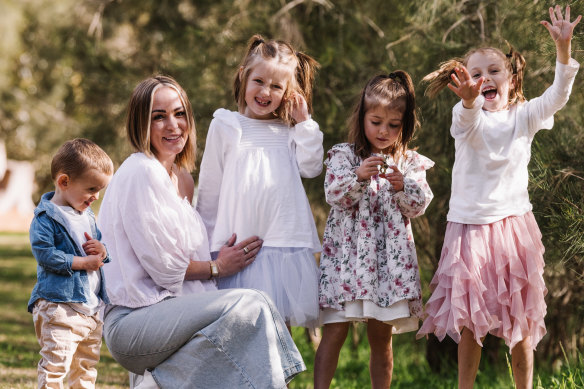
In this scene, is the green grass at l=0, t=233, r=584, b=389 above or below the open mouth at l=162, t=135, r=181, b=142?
below

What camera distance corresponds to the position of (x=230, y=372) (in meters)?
2.83

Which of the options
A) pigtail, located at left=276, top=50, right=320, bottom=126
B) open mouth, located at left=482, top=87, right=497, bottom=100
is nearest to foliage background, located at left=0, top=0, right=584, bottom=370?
open mouth, located at left=482, top=87, right=497, bottom=100

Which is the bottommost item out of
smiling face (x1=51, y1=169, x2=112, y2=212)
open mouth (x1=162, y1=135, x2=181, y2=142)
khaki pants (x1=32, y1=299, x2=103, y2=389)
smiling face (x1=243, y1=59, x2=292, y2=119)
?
khaki pants (x1=32, y1=299, x2=103, y2=389)

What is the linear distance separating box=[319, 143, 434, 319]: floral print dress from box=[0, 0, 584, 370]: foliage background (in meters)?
0.64

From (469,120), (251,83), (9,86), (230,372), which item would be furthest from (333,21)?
(9,86)

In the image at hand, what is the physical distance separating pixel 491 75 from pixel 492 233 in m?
0.66

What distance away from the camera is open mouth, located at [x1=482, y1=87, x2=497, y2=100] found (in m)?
3.25

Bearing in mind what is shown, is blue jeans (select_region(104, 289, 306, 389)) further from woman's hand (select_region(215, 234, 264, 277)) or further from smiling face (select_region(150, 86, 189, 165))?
smiling face (select_region(150, 86, 189, 165))

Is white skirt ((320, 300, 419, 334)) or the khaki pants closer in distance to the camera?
the khaki pants

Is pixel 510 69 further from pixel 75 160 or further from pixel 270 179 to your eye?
pixel 75 160

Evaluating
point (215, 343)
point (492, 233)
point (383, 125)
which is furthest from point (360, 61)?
point (215, 343)

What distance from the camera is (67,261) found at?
3.13 metres

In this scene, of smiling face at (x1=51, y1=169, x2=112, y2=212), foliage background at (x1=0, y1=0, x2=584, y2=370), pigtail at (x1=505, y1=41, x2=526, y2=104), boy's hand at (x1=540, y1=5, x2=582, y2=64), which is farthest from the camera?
foliage background at (x1=0, y1=0, x2=584, y2=370)

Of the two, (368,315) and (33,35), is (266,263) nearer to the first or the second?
(368,315)
